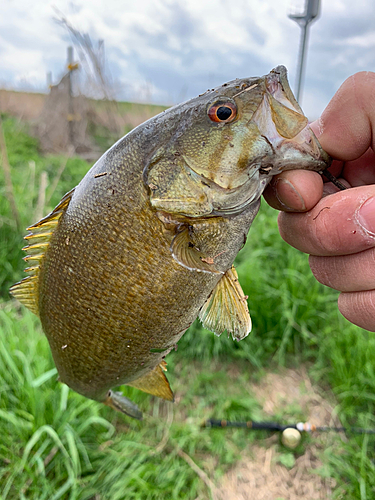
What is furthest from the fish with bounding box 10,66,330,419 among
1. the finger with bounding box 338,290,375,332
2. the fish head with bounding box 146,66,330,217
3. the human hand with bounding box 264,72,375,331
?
the finger with bounding box 338,290,375,332

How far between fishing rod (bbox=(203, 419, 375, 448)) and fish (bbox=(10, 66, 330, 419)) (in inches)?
77.2

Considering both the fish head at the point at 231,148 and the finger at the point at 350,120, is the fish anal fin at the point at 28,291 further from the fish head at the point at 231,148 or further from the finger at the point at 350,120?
the finger at the point at 350,120

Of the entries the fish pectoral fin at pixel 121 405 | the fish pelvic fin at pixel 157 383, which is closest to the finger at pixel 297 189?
the fish pelvic fin at pixel 157 383

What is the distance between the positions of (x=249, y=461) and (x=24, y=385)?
1.76 m

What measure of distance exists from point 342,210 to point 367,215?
80 mm

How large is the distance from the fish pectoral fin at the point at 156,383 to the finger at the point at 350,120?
3.61 ft

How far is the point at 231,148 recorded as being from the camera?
1.12m

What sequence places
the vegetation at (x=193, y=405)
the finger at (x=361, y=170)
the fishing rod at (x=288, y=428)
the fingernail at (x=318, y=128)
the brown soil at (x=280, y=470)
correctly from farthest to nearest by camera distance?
the fishing rod at (x=288, y=428), the brown soil at (x=280, y=470), the vegetation at (x=193, y=405), the finger at (x=361, y=170), the fingernail at (x=318, y=128)

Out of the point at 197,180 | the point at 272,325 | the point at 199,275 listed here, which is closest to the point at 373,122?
the point at 197,180

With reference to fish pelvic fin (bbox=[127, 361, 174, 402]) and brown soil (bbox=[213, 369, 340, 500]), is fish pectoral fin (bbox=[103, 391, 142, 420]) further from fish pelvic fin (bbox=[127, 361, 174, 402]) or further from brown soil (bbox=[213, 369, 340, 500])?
brown soil (bbox=[213, 369, 340, 500])

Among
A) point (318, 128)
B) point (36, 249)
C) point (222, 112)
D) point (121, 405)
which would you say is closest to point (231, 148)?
point (222, 112)

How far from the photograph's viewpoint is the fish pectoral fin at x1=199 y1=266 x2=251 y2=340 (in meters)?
1.34

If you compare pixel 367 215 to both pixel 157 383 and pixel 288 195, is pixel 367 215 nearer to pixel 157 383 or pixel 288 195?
pixel 288 195

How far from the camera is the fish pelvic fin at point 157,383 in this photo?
1.51m
